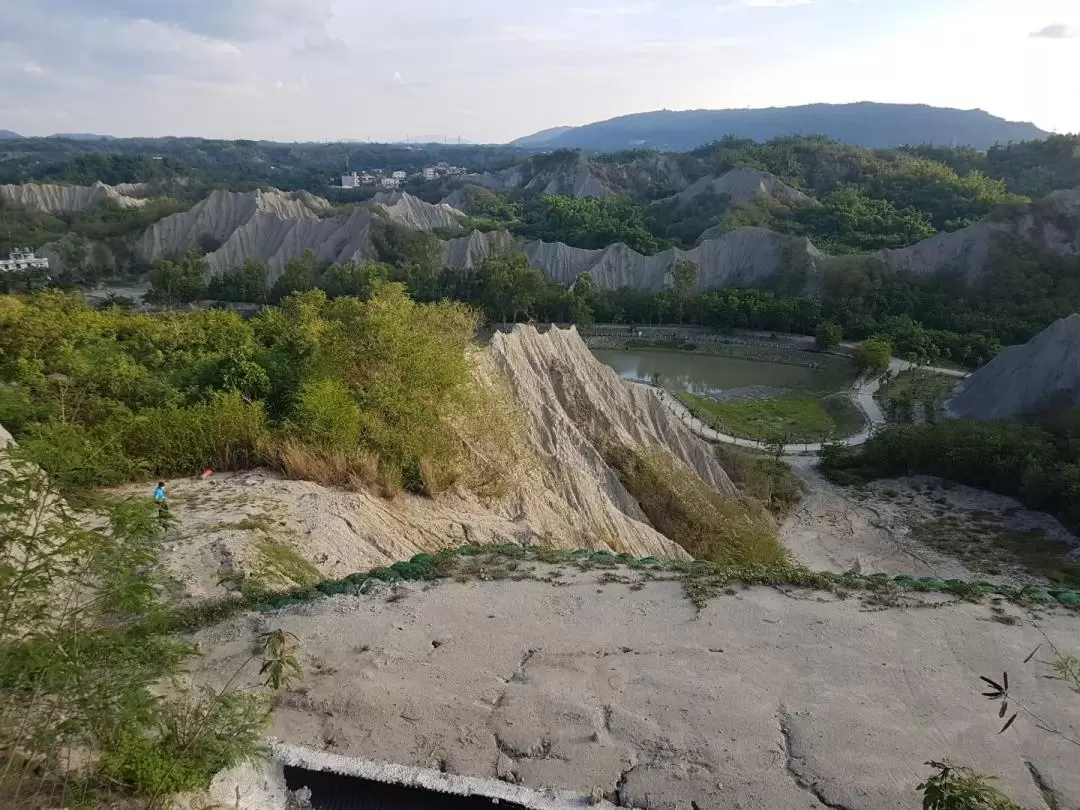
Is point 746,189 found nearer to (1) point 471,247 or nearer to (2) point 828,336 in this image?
(1) point 471,247

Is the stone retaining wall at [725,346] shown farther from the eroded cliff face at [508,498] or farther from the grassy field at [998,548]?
the eroded cliff face at [508,498]

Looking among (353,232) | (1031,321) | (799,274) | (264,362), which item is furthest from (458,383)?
(353,232)

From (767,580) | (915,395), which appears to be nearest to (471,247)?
(915,395)

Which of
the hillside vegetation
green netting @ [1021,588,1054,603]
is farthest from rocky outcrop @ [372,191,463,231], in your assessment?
green netting @ [1021,588,1054,603]

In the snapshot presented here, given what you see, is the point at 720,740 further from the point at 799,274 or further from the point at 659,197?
the point at 659,197

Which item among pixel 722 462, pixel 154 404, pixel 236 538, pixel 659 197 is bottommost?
pixel 722 462

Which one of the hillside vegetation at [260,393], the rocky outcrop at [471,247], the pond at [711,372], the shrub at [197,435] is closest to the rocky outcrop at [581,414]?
the hillside vegetation at [260,393]

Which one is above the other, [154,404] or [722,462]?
[154,404]
